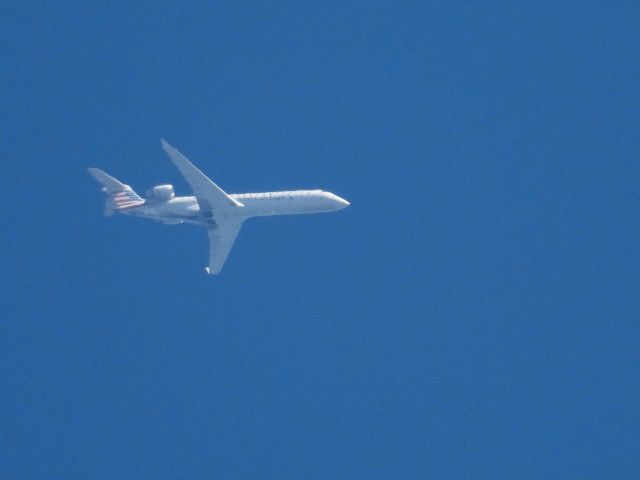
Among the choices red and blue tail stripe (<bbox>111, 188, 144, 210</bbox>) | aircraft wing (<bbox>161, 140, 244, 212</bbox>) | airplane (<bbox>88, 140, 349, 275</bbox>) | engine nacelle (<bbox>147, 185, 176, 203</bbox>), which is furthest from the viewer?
red and blue tail stripe (<bbox>111, 188, 144, 210</bbox>)

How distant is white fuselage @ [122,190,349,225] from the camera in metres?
70.5

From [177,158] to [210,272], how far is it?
33.2ft

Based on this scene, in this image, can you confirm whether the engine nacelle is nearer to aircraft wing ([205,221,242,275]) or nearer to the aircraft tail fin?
the aircraft tail fin

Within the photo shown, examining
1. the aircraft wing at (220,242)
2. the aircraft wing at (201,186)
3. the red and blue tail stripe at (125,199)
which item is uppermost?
the aircraft wing at (201,186)

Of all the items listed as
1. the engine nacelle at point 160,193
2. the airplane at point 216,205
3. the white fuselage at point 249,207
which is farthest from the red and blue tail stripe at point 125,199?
the engine nacelle at point 160,193

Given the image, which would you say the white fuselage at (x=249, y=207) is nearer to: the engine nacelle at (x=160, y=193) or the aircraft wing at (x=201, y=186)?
the engine nacelle at (x=160, y=193)

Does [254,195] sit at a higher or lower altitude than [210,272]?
higher

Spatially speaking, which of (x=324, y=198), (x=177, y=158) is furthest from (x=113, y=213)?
(x=324, y=198)

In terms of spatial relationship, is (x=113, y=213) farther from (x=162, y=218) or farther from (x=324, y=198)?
(x=324, y=198)

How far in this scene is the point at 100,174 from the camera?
7381cm

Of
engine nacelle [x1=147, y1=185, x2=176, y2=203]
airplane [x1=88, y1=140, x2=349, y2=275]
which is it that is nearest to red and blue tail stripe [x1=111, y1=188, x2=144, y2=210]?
airplane [x1=88, y1=140, x2=349, y2=275]

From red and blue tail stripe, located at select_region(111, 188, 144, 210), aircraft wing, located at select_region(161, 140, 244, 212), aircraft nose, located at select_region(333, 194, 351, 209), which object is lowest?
red and blue tail stripe, located at select_region(111, 188, 144, 210)

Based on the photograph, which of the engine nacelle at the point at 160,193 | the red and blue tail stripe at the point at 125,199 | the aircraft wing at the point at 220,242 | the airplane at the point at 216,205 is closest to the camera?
the airplane at the point at 216,205

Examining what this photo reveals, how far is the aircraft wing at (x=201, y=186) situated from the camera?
226 ft
